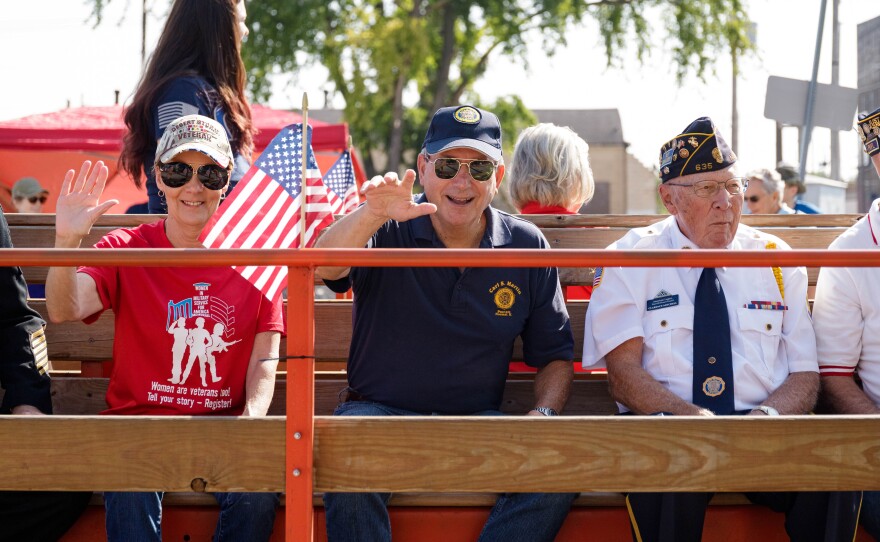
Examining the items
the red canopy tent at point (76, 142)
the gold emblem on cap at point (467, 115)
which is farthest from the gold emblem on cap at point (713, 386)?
the red canopy tent at point (76, 142)

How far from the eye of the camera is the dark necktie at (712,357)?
331 cm

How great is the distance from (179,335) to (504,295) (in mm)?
1096

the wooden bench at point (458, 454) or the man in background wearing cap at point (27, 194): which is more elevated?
the man in background wearing cap at point (27, 194)

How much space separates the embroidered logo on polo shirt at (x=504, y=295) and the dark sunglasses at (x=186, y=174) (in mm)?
1015

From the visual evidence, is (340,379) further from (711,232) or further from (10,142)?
(10,142)

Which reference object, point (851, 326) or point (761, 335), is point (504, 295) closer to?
point (761, 335)

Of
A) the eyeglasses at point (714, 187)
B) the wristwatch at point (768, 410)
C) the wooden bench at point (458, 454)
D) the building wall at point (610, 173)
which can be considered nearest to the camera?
the wooden bench at point (458, 454)

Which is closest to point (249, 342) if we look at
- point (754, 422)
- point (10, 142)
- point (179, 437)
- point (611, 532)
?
point (179, 437)

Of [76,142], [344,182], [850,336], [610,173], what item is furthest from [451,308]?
[610,173]

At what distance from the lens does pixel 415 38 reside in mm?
18984

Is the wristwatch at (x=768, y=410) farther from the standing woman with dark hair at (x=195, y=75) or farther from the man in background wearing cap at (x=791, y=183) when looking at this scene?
the man in background wearing cap at (x=791, y=183)

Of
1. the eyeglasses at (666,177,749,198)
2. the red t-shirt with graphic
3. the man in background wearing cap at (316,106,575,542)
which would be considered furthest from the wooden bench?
the eyeglasses at (666,177,749,198)

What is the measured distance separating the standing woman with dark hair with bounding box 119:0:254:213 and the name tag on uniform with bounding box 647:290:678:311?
170 centimetres

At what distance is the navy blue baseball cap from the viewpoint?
338 cm
